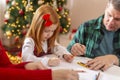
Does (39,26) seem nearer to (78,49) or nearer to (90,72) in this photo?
(78,49)

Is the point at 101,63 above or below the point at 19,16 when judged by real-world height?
above

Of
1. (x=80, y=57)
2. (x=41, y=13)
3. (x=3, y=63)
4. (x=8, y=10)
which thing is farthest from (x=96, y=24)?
(x=8, y=10)

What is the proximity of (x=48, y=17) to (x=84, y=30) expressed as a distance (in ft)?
1.15

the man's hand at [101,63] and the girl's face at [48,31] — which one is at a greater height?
the girl's face at [48,31]

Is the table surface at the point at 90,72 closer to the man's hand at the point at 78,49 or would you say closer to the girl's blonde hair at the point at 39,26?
the man's hand at the point at 78,49

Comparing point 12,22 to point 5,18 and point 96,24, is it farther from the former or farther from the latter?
point 96,24

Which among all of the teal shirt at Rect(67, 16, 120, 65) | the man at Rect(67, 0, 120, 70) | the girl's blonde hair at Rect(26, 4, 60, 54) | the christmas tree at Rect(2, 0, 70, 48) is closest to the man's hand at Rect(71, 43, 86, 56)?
the man at Rect(67, 0, 120, 70)

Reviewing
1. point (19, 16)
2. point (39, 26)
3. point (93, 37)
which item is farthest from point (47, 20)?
point (19, 16)

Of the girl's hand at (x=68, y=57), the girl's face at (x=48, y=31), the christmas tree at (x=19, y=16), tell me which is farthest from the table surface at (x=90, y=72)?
the christmas tree at (x=19, y=16)

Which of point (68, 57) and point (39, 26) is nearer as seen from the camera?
point (68, 57)

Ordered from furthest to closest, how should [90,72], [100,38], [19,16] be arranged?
[19,16]
[100,38]
[90,72]

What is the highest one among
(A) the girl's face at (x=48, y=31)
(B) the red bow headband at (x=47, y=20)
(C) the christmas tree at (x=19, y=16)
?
(B) the red bow headband at (x=47, y=20)

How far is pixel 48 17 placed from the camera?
1.68 m

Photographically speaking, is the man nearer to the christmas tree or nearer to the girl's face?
the girl's face
